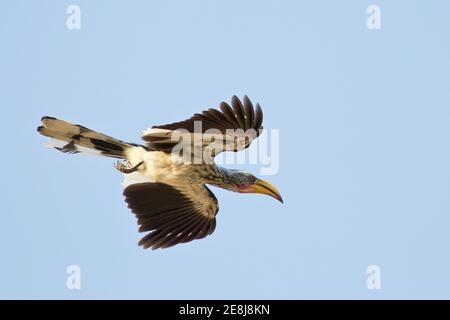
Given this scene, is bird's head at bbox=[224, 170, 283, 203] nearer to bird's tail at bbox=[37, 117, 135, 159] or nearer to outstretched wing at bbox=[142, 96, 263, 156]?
outstretched wing at bbox=[142, 96, 263, 156]

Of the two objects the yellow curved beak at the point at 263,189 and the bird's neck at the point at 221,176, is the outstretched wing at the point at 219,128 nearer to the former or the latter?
the bird's neck at the point at 221,176

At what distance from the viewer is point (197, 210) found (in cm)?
867

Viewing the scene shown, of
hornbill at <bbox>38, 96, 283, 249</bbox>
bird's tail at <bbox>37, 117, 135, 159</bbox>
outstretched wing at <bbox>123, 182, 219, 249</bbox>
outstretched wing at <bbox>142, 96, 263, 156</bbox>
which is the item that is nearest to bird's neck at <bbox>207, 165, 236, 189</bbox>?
hornbill at <bbox>38, 96, 283, 249</bbox>

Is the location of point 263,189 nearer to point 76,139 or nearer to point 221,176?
point 221,176

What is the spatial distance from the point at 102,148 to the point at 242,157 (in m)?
1.58

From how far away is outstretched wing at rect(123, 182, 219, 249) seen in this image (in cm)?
835

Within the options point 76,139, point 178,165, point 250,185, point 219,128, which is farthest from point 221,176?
point 76,139

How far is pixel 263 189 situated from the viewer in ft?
28.0

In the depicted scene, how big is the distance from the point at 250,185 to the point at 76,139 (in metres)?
2.03

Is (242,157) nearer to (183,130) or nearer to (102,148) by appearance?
(183,130)

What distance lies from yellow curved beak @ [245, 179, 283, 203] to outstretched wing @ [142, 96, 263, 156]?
0.70m
